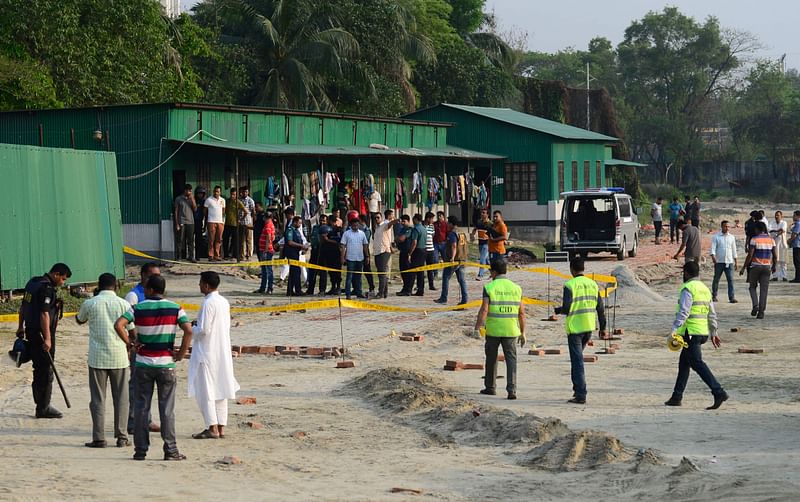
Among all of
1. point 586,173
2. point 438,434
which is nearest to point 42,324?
Result: point 438,434

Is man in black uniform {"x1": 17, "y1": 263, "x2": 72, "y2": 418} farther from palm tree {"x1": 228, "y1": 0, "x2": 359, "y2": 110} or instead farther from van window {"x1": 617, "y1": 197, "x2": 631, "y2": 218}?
palm tree {"x1": 228, "y1": 0, "x2": 359, "y2": 110}

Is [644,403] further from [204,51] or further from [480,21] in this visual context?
[480,21]

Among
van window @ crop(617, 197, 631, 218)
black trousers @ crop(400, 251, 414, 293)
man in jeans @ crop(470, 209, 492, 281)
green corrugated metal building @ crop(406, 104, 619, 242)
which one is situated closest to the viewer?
black trousers @ crop(400, 251, 414, 293)

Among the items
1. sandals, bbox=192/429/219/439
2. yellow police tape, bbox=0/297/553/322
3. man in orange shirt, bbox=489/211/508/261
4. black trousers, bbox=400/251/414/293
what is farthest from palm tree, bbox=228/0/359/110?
sandals, bbox=192/429/219/439

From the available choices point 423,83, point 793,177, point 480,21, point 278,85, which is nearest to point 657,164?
point 793,177

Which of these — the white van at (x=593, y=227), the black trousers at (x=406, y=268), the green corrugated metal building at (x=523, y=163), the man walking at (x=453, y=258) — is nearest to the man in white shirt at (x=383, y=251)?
the black trousers at (x=406, y=268)

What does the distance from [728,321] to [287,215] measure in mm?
8908

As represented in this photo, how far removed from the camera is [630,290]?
2523 cm

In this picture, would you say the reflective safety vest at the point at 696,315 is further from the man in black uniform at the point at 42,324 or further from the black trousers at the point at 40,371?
the black trousers at the point at 40,371

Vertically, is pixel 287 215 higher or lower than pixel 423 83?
lower

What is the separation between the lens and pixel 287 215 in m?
25.6

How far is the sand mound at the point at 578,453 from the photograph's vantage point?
409 inches

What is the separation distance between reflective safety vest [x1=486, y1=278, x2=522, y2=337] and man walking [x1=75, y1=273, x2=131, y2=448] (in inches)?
174

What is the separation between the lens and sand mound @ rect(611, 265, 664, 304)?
24.9 metres
